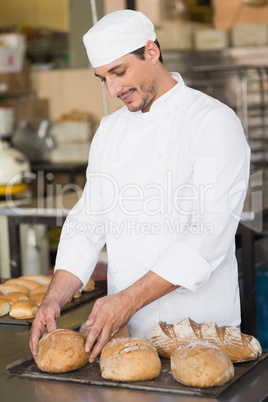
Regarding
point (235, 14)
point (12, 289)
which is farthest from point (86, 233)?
point (235, 14)

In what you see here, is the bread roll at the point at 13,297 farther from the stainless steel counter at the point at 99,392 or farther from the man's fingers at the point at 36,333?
the stainless steel counter at the point at 99,392

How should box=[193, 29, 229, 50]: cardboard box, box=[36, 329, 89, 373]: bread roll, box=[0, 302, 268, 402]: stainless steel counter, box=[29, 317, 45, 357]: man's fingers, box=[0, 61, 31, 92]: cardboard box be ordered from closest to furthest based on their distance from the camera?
1. box=[0, 302, 268, 402]: stainless steel counter
2. box=[36, 329, 89, 373]: bread roll
3. box=[29, 317, 45, 357]: man's fingers
4. box=[193, 29, 229, 50]: cardboard box
5. box=[0, 61, 31, 92]: cardboard box

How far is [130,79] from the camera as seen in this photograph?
1595mm

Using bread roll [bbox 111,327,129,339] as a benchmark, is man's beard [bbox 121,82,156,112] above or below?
above

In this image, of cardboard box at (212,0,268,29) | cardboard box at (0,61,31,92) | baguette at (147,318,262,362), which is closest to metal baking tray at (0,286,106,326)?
baguette at (147,318,262,362)

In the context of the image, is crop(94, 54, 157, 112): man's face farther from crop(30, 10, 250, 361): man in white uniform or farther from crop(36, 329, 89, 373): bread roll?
crop(36, 329, 89, 373): bread roll

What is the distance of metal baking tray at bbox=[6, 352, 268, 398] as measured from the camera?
123 centimetres

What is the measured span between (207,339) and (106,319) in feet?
0.72

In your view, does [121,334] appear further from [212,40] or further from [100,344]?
[212,40]

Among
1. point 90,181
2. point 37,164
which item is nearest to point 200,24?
point 37,164

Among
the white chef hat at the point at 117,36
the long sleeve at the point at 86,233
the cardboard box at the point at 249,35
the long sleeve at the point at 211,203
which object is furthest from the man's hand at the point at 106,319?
the cardboard box at the point at 249,35

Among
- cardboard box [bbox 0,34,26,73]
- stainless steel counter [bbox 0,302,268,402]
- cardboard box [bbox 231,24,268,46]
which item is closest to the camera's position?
stainless steel counter [bbox 0,302,268,402]

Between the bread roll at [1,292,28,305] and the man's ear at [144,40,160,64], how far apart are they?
778 millimetres

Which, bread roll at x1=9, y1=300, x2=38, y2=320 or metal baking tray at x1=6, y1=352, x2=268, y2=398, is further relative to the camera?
bread roll at x1=9, y1=300, x2=38, y2=320
